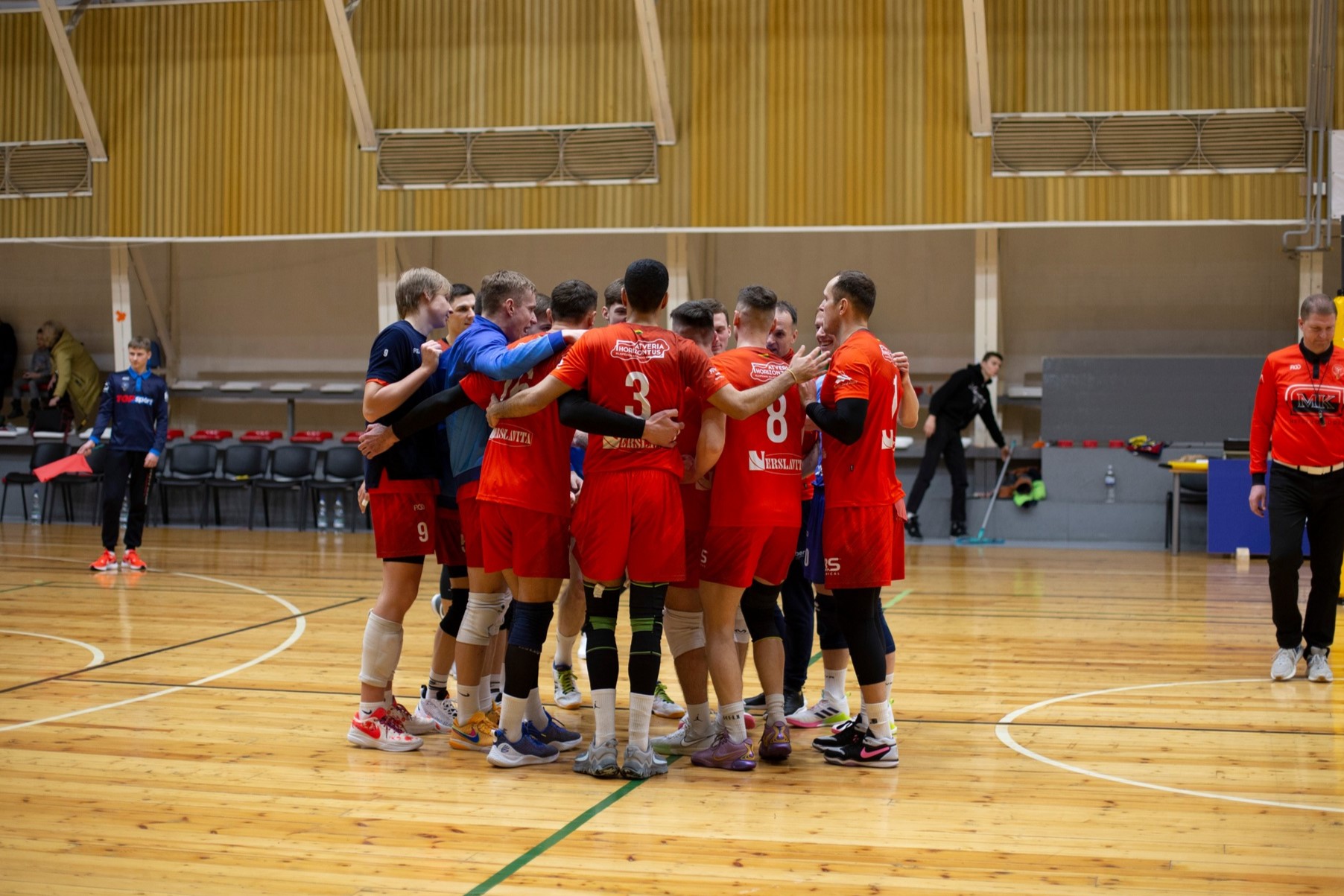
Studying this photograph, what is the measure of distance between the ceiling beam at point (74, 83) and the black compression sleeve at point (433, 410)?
12481 mm

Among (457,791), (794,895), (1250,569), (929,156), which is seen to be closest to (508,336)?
(457,791)

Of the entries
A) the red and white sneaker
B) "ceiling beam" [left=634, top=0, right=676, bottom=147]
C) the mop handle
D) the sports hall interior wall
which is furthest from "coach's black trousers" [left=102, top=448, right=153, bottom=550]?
the mop handle

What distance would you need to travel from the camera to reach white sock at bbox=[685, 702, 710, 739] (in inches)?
184

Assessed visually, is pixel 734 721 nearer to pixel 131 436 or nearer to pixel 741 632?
pixel 741 632

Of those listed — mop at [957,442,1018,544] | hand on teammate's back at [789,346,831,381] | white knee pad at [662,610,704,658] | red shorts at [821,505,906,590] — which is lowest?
mop at [957,442,1018,544]

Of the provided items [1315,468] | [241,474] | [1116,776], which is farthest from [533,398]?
[241,474]

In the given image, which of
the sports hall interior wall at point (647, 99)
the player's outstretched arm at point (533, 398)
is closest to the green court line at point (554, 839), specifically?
the player's outstretched arm at point (533, 398)

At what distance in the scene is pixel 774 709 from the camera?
4695 mm

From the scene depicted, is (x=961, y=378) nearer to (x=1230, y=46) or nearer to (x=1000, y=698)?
(x=1230, y=46)

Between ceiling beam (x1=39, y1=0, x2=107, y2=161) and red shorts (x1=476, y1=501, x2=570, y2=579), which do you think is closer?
red shorts (x1=476, y1=501, x2=570, y2=579)

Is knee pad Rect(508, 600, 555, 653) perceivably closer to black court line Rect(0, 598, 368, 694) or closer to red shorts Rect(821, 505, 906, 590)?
red shorts Rect(821, 505, 906, 590)

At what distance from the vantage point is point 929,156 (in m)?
13.5

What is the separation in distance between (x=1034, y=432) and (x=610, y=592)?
11357 mm

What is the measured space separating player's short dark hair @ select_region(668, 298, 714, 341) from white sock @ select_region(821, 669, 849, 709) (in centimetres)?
160
